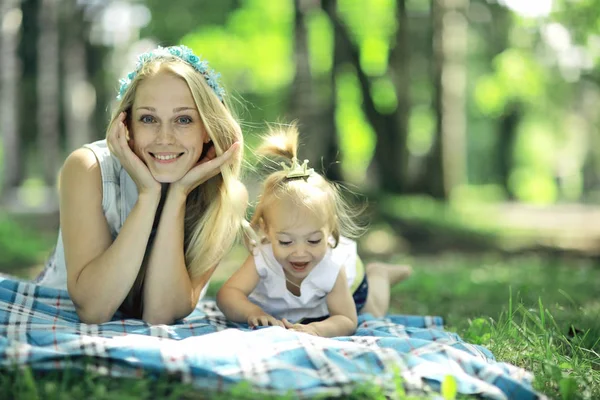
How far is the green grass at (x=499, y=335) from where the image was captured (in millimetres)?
2389

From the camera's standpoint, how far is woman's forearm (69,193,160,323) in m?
3.19

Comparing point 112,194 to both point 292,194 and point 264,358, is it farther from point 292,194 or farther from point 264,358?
point 264,358

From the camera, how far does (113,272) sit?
125 inches

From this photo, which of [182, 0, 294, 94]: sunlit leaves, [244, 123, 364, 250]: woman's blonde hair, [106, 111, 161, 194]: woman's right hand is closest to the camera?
[106, 111, 161, 194]: woman's right hand

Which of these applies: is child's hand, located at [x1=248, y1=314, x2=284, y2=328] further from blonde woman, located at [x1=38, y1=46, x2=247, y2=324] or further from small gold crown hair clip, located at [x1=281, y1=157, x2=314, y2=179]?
small gold crown hair clip, located at [x1=281, y1=157, x2=314, y2=179]

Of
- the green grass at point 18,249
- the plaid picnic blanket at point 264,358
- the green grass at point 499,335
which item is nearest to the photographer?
the green grass at point 499,335

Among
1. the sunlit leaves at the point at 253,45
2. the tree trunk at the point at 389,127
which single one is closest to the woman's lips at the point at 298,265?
the tree trunk at the point at 389,127

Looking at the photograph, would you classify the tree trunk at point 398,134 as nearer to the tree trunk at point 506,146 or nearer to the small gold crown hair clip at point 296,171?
the small gold crown hair clip at point 296,171

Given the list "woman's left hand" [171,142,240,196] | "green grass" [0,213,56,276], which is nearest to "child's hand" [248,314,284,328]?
"woman's left hand" [171,142,240,196]

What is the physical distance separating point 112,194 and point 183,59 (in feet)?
2.69

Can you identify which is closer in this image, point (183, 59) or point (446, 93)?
point (183, 59)

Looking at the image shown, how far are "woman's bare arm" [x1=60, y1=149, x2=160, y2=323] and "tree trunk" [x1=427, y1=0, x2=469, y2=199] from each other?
11.5 metres

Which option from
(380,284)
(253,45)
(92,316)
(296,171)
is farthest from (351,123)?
(92,316)

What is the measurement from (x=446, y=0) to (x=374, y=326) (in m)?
11.4
